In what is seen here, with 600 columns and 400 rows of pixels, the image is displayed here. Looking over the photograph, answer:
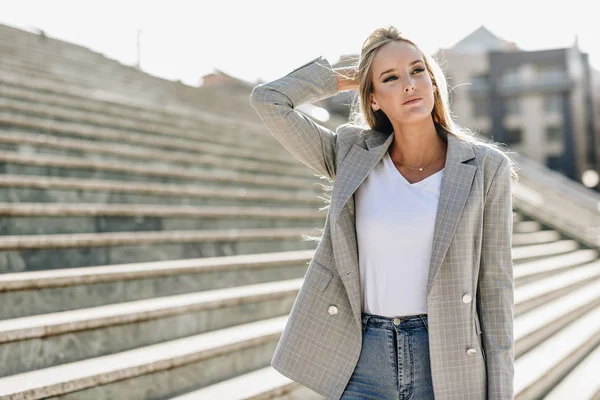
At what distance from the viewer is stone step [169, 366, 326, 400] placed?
114 inches

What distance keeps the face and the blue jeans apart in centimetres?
67

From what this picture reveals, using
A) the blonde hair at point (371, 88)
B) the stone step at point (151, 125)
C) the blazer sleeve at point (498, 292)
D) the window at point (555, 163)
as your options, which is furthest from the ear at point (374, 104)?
the window at point (555, 163)

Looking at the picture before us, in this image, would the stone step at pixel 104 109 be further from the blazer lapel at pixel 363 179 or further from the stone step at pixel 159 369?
the blazer lapel at pixel 363 179

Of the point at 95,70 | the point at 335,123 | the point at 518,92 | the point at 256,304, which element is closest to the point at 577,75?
the point at 518,92

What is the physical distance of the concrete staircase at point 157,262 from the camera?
291cm

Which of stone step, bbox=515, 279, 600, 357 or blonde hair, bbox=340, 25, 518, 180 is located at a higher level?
blonde hair, bbox=340, 25, 518, 180

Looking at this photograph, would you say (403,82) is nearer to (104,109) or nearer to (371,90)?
(371,90)

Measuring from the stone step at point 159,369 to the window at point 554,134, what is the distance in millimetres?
38584

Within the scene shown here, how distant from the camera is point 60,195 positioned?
4246 mm

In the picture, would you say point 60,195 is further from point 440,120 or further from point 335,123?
point 335,123

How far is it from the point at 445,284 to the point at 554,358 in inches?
126

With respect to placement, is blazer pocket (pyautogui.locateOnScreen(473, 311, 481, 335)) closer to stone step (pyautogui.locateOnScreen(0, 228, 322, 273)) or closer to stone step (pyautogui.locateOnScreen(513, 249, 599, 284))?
stone step (pyautogui.locateOnScreen(0, 228, 322, 273))

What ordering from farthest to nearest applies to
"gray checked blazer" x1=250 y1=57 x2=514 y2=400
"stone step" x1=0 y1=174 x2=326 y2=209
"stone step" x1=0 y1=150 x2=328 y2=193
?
1. "stone step" x1=0 y1=150 x2=328 y2=193
2. "stone step" x1=0 y1=174 x2=326 y2=209
3. "gray checked blazer" x1=250 y1=57 x2=514 y2=400

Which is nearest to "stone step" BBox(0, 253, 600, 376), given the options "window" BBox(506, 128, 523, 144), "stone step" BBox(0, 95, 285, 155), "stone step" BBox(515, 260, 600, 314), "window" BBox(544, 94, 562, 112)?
"stone step" BBox(515, 260, 600, 314)
